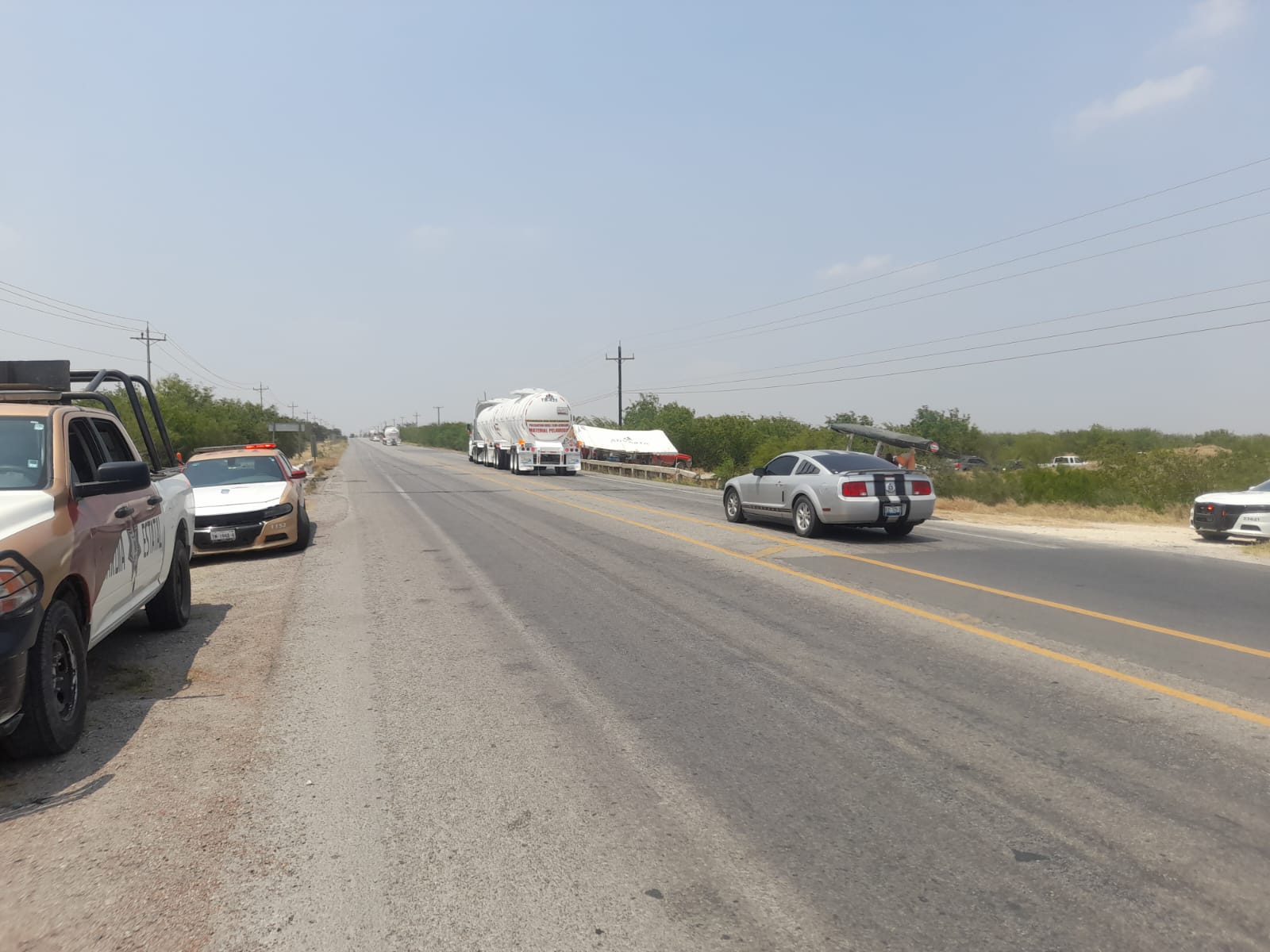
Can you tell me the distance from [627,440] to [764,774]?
51318mm

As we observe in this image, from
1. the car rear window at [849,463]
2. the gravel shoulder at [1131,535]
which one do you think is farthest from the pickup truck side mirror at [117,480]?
the gravel shoulder at [1131,535]

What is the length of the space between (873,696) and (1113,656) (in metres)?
2.40

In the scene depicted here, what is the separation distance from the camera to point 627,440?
55656 millimetres

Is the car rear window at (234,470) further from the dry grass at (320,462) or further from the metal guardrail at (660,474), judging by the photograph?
the metal guardrail at (660,474)

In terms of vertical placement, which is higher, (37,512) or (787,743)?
(37,512)

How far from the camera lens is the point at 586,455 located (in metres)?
60.0

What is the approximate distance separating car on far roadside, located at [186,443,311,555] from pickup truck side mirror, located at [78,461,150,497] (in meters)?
7.34

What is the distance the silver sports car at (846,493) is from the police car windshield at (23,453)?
11058 mm

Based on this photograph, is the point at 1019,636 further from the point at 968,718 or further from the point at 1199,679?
the point at 968,718

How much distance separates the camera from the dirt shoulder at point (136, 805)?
3.17 m

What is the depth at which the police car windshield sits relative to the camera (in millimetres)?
5441

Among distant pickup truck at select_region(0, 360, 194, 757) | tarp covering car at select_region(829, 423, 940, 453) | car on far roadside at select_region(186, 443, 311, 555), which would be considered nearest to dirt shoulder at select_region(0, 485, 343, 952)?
distant pickup truck at select_region(0, 360, 194, 757)

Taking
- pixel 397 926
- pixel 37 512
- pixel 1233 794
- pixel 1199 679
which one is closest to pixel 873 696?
pixel 1233 794

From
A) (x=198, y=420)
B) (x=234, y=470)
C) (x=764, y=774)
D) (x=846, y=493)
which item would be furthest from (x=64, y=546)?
(x=198, y=420)
